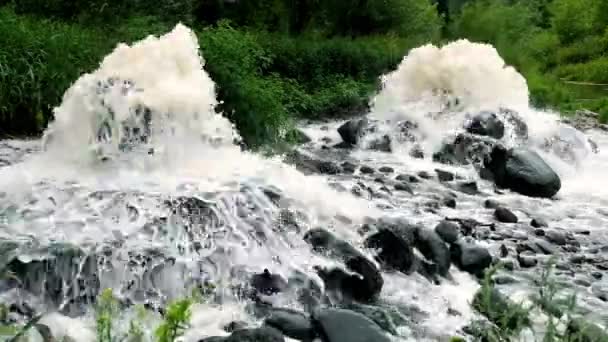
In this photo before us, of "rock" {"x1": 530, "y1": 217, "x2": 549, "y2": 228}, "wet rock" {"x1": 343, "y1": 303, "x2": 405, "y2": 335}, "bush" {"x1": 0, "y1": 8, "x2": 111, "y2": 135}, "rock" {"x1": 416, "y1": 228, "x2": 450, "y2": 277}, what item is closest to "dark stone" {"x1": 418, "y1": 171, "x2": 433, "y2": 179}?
"rock" {"x1": 530, "y1": 217, "x2": 549, "y2": 228}

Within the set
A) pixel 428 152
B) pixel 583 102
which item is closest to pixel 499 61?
pixel 428 152

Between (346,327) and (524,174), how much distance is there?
5.87 m

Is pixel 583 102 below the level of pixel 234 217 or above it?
below

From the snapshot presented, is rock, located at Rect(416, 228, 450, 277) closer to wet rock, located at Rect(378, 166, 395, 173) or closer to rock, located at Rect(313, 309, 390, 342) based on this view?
rock, located at Rect(313, 309, 390, 342)

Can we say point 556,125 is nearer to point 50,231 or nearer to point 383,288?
point 383,288

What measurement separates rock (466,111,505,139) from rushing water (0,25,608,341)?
242 cm

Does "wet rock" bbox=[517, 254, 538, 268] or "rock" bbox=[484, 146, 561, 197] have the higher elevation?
"wet rock" bbox=[517, 254, 538, 268]

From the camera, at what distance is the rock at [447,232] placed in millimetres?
7086

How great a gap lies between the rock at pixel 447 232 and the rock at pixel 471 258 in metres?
0.15

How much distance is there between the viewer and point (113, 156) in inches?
278

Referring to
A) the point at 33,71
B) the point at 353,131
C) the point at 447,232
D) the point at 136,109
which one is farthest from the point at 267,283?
the point at 353,131

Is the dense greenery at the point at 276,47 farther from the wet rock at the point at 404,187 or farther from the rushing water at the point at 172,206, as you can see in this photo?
the wet rock at the point at 404,187

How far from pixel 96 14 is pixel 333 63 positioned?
5.18m

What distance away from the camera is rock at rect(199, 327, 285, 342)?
4668 millimetres
